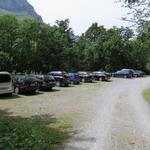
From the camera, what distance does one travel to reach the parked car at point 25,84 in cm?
3228

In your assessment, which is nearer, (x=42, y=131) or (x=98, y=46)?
(x=42, y=131)

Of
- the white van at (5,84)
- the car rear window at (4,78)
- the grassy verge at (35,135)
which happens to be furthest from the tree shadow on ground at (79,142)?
Answer: the car rear window at (4,78)

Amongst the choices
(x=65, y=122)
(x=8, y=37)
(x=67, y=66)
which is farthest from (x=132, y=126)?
(x=67, y=66)

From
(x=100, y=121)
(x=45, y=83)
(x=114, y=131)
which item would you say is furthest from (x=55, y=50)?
(x=114, y=131)

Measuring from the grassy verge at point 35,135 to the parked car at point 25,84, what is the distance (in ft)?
47.2

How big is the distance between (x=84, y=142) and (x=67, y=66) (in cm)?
5939

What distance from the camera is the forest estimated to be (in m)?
60.4

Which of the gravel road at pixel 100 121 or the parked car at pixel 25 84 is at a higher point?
the parked car at pixel 25 84

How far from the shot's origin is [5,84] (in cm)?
3003

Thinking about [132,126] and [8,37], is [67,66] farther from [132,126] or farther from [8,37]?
[132,126]

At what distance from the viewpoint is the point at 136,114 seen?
773 inches

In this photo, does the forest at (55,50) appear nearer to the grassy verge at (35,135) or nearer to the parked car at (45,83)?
the parked car at (45,83)

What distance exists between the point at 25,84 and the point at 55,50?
35215 millimetres

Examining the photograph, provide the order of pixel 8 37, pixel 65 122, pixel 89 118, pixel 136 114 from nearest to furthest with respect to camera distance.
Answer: pixel 65 122 → pixel 89 118 → pixel 136 114 → pixel 8 37
